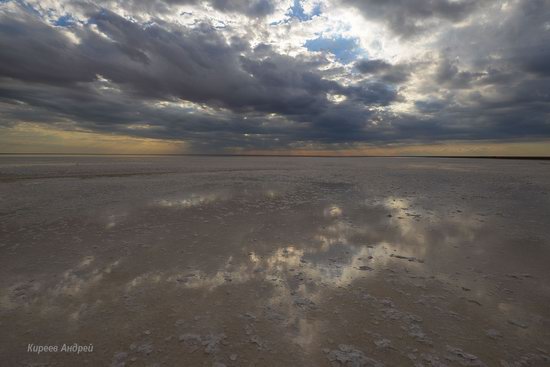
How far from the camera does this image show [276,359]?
2.95 m

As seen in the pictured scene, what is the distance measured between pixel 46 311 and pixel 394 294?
16.3 ft

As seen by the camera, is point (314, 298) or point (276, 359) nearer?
point (276, 359)

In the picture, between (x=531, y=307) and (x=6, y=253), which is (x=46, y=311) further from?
(x=531, y=307)

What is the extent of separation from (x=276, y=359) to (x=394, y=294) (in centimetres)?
231

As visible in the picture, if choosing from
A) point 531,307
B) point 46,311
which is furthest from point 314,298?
point 46,311

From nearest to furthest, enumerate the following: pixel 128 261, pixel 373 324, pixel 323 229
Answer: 1. pixel 373 324
2. pixel 128 261
3. pixel 323 229

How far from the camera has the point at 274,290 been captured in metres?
4.40

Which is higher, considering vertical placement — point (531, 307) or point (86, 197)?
point (531, 307)

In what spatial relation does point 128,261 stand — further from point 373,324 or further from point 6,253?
point 373,324

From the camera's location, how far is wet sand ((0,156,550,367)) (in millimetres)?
3088

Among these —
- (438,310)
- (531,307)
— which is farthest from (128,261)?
(531,307)

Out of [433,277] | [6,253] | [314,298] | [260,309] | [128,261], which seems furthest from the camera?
[6,253]

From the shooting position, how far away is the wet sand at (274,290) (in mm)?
3088

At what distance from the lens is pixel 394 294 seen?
14.1ft
